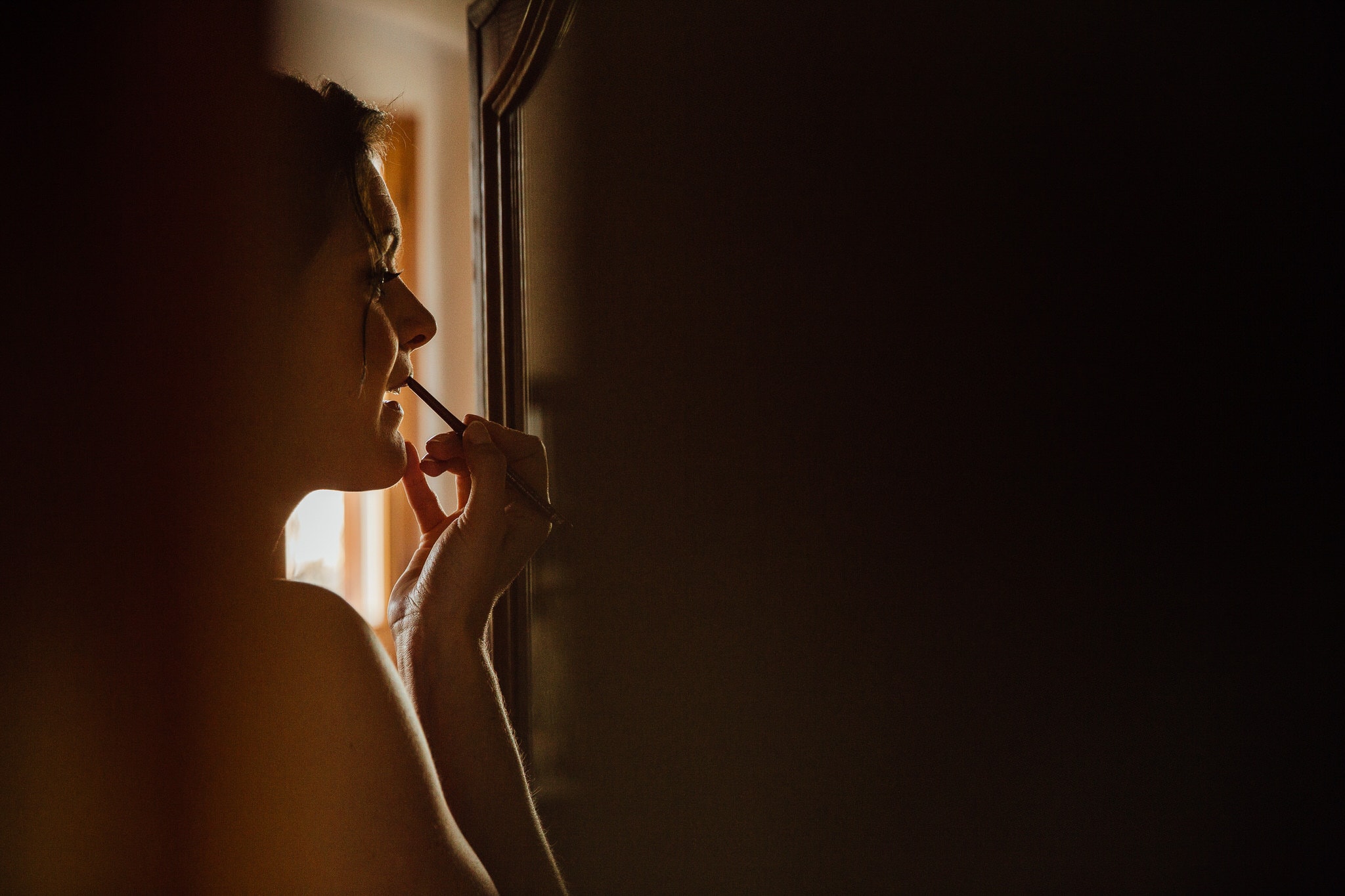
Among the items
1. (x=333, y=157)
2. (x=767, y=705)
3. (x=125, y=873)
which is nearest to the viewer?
(x=125, y=873)

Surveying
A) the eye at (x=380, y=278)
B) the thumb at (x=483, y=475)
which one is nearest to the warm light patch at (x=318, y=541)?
the thumb at (x=483, y=475)

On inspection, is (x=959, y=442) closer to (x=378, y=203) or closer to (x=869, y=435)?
(x=869, y=435)

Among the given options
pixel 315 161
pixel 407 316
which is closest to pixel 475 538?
pixel 407 316

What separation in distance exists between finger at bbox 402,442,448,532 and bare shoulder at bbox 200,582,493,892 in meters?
0.28

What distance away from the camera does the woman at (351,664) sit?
39 cm

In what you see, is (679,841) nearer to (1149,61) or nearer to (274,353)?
(274,353)

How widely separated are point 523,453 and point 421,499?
145 millimetres

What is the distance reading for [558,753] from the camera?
82 cm

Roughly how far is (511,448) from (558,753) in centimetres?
38

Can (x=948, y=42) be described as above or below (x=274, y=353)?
above

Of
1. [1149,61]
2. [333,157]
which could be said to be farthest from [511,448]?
[1149,61]

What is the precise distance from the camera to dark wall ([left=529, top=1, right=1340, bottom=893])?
0.46 metres

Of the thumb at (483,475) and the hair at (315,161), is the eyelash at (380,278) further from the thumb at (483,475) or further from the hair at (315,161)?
the thumb at (483,475)

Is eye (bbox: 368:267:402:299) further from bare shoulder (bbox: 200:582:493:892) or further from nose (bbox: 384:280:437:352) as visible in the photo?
bare shoulder (bbox: 200:582:493:892)
